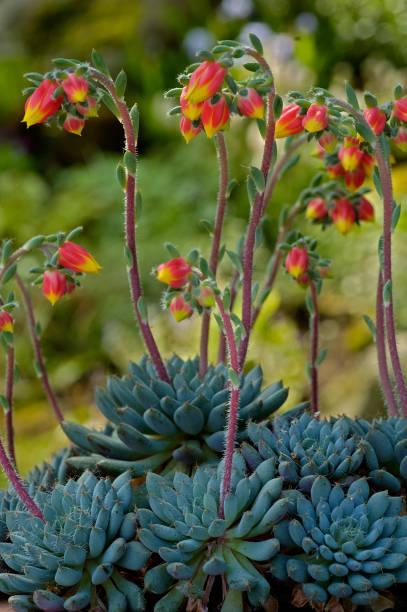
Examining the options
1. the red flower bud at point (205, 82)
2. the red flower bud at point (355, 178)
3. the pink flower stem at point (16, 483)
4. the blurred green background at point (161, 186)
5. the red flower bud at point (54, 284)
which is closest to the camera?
the red flower bud at point (205, 82)

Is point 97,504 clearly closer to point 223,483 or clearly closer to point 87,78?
point 223,483

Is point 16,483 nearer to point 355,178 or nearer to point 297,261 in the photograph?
point 297,261

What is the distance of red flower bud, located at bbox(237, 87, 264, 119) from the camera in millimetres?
1147

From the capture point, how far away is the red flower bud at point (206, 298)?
4.16ft

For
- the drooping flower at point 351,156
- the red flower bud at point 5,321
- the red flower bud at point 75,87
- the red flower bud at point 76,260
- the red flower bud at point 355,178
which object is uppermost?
the red flower bud at point 75,87

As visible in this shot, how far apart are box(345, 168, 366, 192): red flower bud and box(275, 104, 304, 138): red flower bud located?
12.4 inches

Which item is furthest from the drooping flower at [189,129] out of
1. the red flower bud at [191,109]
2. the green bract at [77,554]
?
the green bract at [77,554]

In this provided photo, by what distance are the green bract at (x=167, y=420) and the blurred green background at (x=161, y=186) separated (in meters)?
1.42

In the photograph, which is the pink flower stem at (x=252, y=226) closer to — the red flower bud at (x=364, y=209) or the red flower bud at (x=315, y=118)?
the red flower bud at (x=315, y=118)

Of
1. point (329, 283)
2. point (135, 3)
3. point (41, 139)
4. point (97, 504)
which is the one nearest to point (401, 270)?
point (329, 283)

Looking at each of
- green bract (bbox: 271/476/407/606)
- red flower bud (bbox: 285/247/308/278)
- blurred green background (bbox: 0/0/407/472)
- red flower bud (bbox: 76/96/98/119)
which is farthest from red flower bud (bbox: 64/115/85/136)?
blurred green background (bbox: 0/0/407/472)

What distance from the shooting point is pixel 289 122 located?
1234 mm

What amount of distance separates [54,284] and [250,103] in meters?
0.48

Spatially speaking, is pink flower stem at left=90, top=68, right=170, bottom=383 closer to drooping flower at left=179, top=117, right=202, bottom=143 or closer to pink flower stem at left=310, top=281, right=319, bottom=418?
drooping flower at left=179, top=117, right=202, bottom=143
